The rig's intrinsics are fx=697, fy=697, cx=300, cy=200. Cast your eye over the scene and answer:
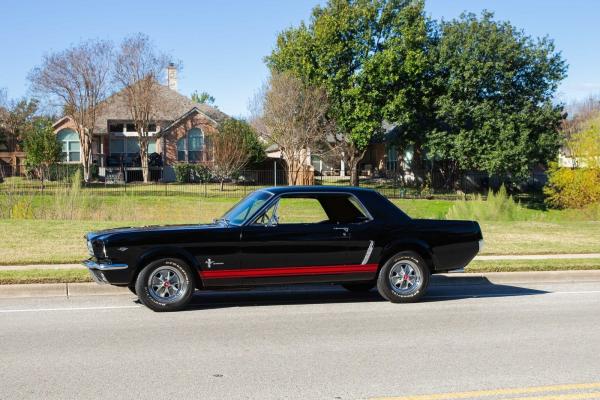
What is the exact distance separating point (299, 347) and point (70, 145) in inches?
2099

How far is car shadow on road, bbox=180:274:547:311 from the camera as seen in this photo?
10.3 m

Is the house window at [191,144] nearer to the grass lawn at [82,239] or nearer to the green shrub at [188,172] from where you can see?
the green shrub at [188,172]

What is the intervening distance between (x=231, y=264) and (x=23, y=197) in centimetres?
1661

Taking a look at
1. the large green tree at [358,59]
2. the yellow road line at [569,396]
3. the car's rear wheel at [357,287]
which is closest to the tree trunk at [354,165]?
the large green tree at [358,59]

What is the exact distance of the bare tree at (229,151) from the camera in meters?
46.5

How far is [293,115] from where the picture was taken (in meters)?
46.0

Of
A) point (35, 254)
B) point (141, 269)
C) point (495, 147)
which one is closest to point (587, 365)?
point (141, 269)

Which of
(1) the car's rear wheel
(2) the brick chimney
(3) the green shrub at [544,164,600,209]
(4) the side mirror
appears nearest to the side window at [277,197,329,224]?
(4) the side mirror

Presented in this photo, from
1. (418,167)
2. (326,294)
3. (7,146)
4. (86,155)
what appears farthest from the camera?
(7,146)

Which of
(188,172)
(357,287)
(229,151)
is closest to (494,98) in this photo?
(229,151)

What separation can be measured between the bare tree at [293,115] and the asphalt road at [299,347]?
114 ft

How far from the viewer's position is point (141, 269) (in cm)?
938

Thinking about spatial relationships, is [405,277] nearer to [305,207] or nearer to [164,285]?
[305,207]

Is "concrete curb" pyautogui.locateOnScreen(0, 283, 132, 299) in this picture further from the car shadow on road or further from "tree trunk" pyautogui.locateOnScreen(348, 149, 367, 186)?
"tree trunk" pyautogui.locateOnScreen(348, 149, 367, 186)
